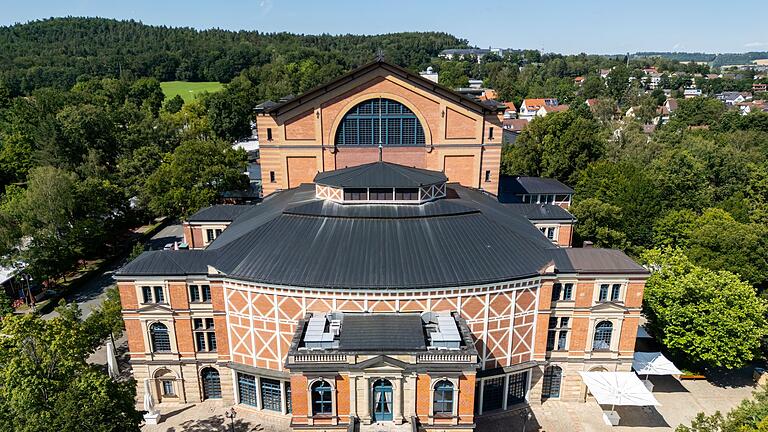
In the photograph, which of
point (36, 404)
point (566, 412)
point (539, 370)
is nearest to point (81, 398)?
→ point (36, 404)

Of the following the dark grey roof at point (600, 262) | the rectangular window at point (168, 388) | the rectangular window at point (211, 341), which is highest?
the dark grey roof at point (600, 262)

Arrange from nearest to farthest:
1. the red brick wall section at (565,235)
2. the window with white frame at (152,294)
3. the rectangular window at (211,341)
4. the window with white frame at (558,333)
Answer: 1. the window with white frame at (152,294)
2. the window with white frame at (558,333)
3. the rectangular window at (211,341)
4. the red brick wall section at (565,235)

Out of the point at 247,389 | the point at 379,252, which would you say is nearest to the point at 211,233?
the point at 247,389

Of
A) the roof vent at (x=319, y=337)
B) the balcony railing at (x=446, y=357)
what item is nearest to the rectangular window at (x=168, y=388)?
the roof vent at (x=319, y=337)

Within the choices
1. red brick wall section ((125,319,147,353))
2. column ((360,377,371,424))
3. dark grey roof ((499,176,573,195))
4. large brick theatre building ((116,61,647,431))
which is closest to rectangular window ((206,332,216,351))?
large brick theatre building ((116,61,647,431))

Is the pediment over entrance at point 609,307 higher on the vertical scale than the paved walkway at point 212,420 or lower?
higher

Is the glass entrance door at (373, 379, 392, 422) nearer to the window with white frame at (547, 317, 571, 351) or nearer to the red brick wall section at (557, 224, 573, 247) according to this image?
the window with white frame at (547, 317, 571, 351)

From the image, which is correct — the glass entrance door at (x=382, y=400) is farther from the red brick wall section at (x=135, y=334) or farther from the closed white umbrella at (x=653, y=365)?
the closed white umbrella at (x=653, y=365)
